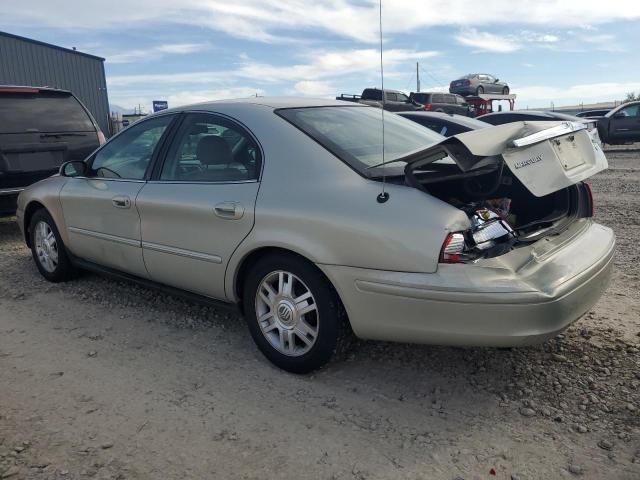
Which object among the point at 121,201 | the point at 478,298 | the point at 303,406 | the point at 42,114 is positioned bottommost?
the point at 303,406

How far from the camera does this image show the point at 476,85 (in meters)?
29.2

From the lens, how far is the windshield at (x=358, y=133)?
10.1 ft

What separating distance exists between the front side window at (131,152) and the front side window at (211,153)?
9.8 inches

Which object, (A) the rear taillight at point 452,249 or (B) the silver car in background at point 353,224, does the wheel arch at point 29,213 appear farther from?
Answer: (A) the rear taillight at point 452,249

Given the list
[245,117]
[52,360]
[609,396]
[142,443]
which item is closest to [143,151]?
[245,117]

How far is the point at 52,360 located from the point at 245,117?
75.0 inches

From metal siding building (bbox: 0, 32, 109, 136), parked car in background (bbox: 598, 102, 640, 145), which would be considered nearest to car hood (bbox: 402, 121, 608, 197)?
parked car in background (bbox: 598, 102, 640, 145)

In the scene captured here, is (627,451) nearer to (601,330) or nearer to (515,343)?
(515,343)

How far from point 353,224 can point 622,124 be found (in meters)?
17.0

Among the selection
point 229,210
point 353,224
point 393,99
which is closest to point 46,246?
point 229,210

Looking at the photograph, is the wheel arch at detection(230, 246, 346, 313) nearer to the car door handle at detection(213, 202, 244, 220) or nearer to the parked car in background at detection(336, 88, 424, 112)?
the car door handle at detection(213, 202, 244, 220)

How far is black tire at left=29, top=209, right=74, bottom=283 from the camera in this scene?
15.6 ft

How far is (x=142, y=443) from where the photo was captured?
2.54 m

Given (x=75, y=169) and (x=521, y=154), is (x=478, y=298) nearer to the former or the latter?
(x=521, y=154)
